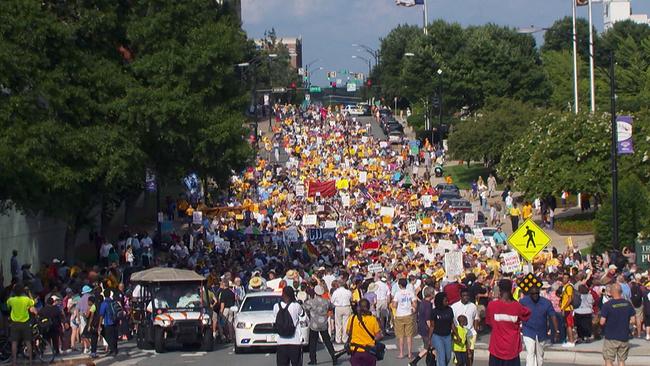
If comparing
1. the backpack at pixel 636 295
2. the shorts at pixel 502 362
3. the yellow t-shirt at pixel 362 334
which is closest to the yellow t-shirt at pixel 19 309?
the yellow t-shirt at pixel 362 334

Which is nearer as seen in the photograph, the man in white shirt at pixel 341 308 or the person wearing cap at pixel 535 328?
the person wearing cap at pixel 535 328

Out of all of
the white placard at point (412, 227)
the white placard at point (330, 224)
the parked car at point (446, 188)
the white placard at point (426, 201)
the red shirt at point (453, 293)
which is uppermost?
the parked car at point (446, 188)

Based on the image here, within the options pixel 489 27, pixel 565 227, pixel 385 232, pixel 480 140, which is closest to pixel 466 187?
pixel 480 140

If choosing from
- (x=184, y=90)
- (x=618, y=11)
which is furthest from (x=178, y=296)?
(x=618, y=11)

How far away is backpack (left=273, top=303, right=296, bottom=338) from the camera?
1914 centimetres

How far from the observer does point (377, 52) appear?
160125 millimetres

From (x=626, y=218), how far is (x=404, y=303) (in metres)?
21.5

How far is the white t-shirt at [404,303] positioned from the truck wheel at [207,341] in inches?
161

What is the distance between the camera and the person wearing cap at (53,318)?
25.7 meters

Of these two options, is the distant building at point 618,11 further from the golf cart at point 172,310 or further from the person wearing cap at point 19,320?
the person wearing cap at point 19,320

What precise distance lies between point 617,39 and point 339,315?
9246 cm

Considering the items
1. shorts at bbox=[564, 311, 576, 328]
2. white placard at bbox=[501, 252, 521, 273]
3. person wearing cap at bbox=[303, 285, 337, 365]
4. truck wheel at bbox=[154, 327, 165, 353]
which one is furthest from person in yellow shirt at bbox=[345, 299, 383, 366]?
white placard at bbox=[501, 252, 521, 273]

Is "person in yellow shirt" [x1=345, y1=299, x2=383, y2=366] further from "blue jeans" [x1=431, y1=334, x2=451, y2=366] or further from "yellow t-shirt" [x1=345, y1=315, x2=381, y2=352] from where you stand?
"blue jeans" [x1=431, y1=334, x2=451, y2=366]

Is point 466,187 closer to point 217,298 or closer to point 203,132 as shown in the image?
point 203,132
